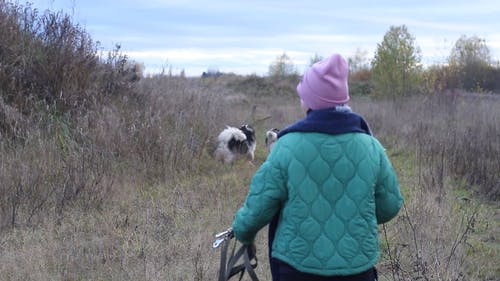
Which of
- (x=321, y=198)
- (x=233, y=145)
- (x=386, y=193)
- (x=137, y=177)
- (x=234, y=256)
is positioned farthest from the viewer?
(x=233, y=145)

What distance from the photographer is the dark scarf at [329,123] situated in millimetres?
2764

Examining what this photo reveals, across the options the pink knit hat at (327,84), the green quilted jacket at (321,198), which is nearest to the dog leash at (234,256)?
the green quilted jacket at (321,198)

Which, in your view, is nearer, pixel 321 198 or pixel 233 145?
pixel 321 198

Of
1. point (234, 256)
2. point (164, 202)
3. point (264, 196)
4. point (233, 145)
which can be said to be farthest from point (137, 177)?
point (264, 196)

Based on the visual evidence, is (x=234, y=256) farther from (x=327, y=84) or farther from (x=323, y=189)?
(x=327, y=84)

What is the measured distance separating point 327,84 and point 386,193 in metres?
0.62

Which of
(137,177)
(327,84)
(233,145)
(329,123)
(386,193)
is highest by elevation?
(327,84)

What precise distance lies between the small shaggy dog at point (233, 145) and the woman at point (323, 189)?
28.9 feet

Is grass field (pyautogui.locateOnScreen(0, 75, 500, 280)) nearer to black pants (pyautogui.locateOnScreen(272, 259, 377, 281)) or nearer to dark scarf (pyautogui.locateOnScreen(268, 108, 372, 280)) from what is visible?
black pants (pyautogui.locateOnScreen(272, 259, 377, 281))

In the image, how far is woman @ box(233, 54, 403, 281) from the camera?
2738 mm

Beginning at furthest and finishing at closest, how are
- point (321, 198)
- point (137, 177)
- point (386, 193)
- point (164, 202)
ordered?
point (137, 177), point (164, 202), point (386, 193), point (321, 198)

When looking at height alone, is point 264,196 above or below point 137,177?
above

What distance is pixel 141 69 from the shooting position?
13711mm

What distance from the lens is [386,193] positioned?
9.56 feet
